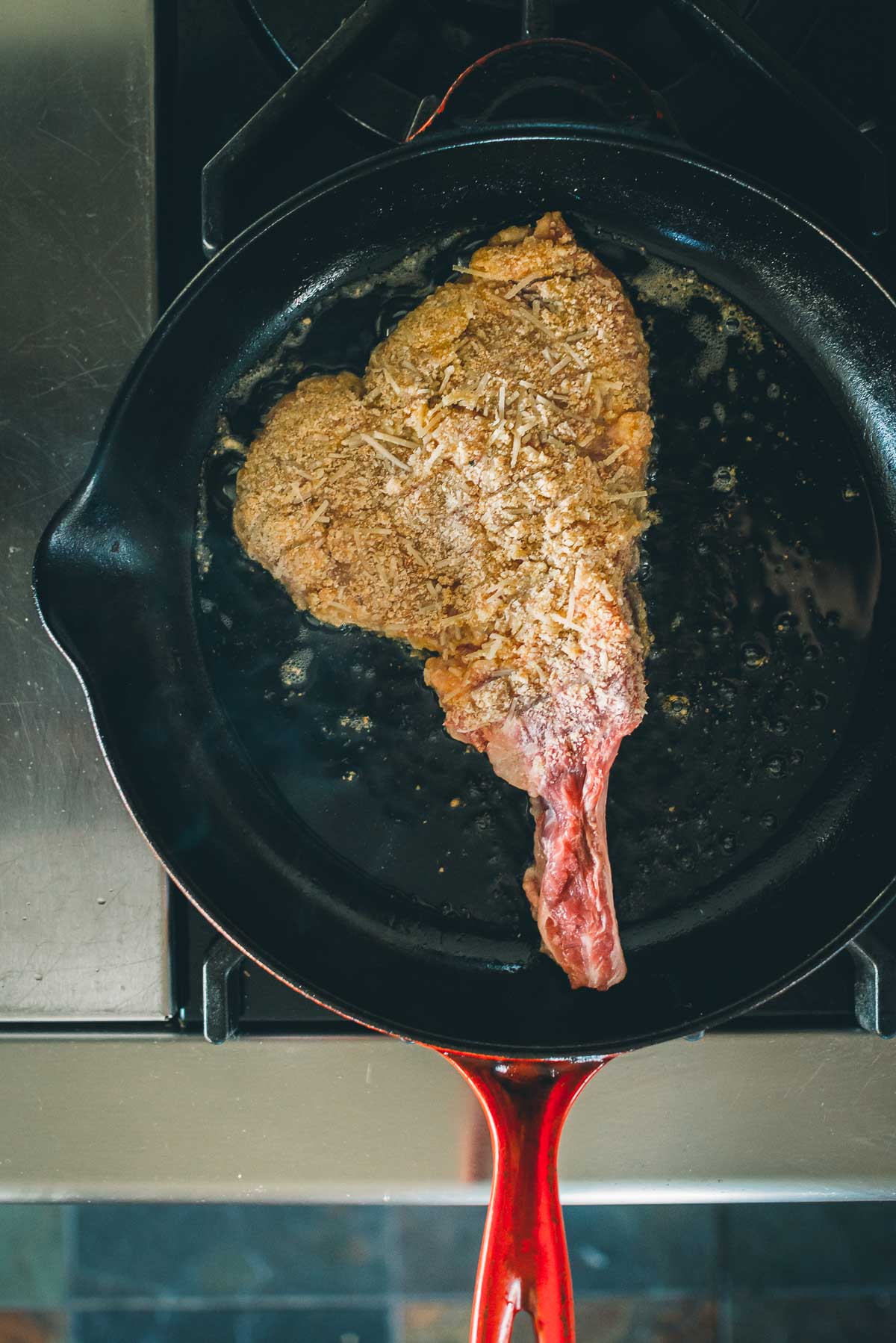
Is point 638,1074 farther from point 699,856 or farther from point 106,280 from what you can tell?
point 106,280

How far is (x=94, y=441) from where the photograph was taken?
0.91m

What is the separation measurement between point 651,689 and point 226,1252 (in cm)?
105

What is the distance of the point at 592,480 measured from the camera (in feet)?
2.78

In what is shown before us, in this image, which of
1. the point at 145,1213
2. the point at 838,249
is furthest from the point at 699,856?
the point at 145,1213

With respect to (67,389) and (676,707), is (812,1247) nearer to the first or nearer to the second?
(676,707)

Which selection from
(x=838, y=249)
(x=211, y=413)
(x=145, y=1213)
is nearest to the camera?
(x=838, y=249)

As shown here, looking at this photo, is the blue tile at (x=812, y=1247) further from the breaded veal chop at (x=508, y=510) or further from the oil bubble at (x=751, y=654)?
the oil bubble at (x=751, y=654)

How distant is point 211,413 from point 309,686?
0.96 ft

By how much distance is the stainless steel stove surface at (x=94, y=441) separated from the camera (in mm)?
896

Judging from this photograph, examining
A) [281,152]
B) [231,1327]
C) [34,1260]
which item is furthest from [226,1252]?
[281,152]

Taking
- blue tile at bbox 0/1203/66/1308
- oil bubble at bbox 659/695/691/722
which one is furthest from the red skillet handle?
blue tile at bbox 0/1203/66/1308

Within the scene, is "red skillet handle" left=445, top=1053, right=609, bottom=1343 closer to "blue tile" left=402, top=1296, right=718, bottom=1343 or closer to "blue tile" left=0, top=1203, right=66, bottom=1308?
"blue tile" left=402, top=1296, right=718, bottom=1343

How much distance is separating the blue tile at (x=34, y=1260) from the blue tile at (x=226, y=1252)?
A: 0.09 ft

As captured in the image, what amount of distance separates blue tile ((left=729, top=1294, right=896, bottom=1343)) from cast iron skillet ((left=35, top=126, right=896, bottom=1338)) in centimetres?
75
